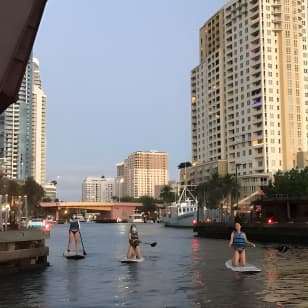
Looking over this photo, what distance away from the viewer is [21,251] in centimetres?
2584

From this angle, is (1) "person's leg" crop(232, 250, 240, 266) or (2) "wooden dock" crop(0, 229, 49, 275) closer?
(1) "person's leg" crop(232, 250, 240, 266)

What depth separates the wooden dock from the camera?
25.0m

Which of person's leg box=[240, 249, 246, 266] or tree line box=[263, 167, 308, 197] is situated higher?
tree line box=[263, 167, 308, 197]

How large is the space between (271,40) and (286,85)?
15649 millimetres

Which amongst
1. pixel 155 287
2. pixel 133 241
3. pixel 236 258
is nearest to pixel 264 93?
pixel 133 241

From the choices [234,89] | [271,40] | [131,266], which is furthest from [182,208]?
[131,266]

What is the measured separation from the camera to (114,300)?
16.5 m

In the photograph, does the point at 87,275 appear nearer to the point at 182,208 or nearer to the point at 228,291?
the point at 228,291

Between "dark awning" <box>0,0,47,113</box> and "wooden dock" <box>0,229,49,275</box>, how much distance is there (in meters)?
16.5

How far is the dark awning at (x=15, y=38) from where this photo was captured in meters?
9.02

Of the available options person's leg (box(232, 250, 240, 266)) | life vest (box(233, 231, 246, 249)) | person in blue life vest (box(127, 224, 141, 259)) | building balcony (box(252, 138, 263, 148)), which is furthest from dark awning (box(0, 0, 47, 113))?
building balcony (box(252, 138, 263, 148))

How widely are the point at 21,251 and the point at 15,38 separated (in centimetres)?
1829

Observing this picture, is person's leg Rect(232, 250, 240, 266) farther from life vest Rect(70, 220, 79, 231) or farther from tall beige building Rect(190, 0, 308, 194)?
tall beige building Rect(190, 0, 308, 194)

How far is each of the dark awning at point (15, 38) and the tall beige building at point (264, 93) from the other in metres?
161
